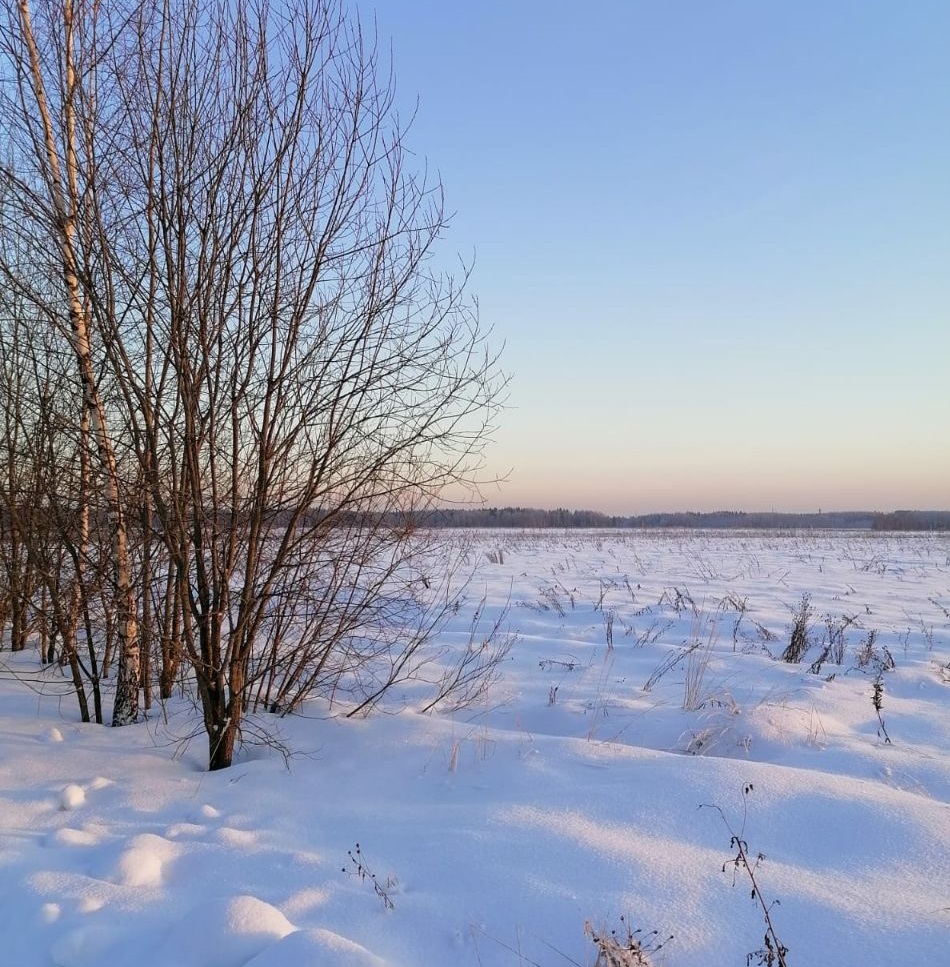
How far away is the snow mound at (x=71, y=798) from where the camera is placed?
3.18 metres

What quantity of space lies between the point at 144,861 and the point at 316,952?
1.02 m

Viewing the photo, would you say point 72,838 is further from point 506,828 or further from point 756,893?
point 756,893

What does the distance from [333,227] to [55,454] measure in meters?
2.16

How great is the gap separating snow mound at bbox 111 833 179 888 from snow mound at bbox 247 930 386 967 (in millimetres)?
762

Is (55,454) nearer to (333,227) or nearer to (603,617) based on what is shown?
(333,227)

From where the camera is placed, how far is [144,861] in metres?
2.56

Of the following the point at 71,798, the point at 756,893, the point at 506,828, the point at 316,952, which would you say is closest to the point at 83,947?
the point at 316,952

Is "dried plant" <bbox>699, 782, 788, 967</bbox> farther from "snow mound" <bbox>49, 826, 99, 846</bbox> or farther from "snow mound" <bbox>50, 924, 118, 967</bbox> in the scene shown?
"snow mound" <bbox>49, 826, 99, 846</bbox>

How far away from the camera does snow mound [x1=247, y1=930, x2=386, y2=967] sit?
188 centimetres

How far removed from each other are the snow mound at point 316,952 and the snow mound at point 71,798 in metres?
1.73

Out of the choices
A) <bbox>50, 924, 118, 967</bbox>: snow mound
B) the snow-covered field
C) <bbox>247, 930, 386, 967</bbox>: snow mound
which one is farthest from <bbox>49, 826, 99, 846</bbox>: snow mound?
<bbox>247, 930, 386, 967</bbox>: snow mound

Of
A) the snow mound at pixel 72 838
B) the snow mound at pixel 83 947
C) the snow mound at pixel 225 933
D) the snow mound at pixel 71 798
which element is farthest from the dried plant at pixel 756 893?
the snow mound at pixel 71 798

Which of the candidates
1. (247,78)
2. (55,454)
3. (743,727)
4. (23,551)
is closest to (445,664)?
(743,727)

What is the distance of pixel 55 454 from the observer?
13.7 ft
